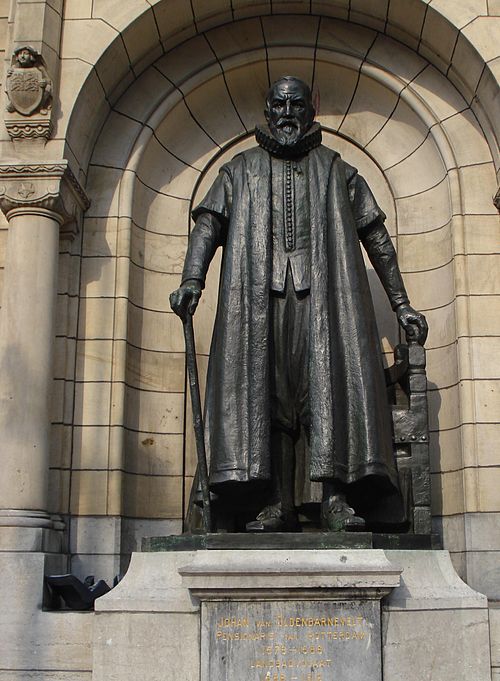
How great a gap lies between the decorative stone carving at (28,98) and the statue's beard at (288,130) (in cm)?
193

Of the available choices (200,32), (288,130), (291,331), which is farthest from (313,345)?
(200,32)

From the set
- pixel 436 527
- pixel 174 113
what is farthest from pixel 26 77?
pixel 436 527

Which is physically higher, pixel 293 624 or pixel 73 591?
pixel 73 591

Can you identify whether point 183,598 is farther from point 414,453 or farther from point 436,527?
point 436,527

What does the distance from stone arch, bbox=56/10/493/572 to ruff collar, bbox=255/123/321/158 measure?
1.88 metres

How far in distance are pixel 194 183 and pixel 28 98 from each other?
1787 millimetres

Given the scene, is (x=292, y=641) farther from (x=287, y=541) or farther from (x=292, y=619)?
(x=287, y=541)

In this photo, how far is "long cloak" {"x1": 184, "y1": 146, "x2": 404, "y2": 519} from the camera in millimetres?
5668

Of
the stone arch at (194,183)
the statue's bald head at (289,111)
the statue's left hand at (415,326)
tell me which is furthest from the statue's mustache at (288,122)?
the stone arch at (194,183)

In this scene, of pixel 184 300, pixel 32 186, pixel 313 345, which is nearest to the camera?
pixel 313 345

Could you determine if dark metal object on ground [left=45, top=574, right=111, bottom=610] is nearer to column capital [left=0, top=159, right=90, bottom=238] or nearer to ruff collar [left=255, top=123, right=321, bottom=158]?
column capital [left=0, top=159, right=90, bottom=238]

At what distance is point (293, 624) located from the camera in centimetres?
491

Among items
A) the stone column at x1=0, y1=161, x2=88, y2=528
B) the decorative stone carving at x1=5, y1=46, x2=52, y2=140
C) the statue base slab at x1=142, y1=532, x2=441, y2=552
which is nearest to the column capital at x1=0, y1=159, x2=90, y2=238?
the stone column at x1=0, y1=161, x2=88, y2=528

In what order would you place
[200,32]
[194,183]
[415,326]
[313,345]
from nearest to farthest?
[313,345]
[415,326]
[200,32]
[194,183]
